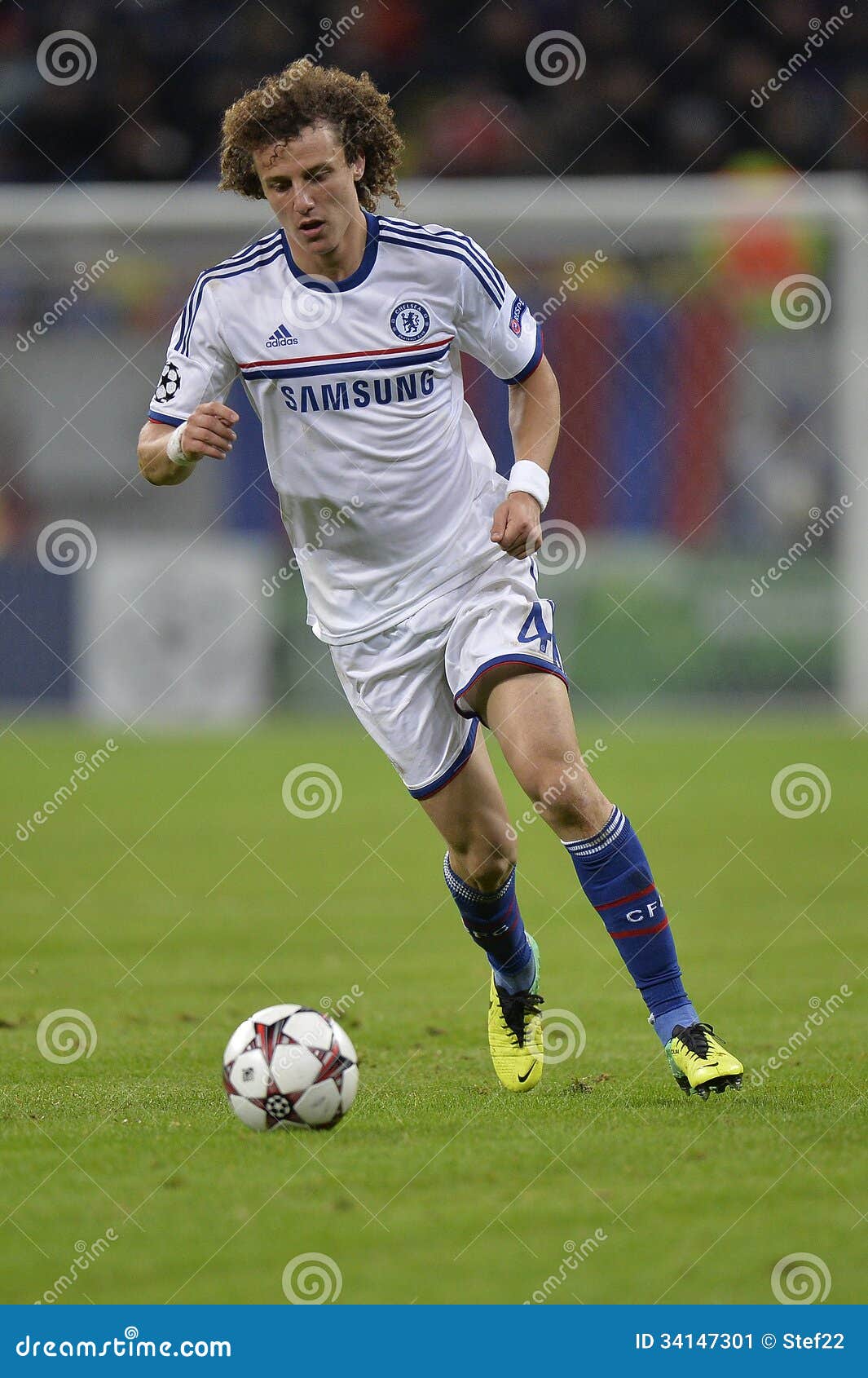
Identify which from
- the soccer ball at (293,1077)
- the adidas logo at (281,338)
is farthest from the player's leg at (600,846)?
the adidas logo at (281,338)

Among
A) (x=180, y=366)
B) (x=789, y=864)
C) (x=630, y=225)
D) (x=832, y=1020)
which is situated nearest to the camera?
(x=180, y=366)

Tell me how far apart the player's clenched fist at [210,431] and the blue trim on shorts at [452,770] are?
1.16 meters

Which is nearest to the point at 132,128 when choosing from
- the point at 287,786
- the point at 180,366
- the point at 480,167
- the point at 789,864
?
the point at 480,167

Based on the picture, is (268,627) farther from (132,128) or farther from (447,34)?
(447,34)

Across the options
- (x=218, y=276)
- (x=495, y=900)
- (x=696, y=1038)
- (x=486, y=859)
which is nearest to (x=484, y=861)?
(x=486, y=859)

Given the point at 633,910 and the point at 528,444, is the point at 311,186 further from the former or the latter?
the point at 633,910

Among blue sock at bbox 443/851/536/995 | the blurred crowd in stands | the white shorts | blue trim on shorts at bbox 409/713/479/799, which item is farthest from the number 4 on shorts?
the blurred crowd in stands

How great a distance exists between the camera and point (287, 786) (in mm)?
13422

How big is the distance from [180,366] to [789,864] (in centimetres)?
572

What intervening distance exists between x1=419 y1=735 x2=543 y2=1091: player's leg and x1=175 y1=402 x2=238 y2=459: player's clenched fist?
1247 mm

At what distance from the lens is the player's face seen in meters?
4.77

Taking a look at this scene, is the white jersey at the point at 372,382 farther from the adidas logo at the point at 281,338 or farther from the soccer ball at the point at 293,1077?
the soccer ball at the point at 293,1077
